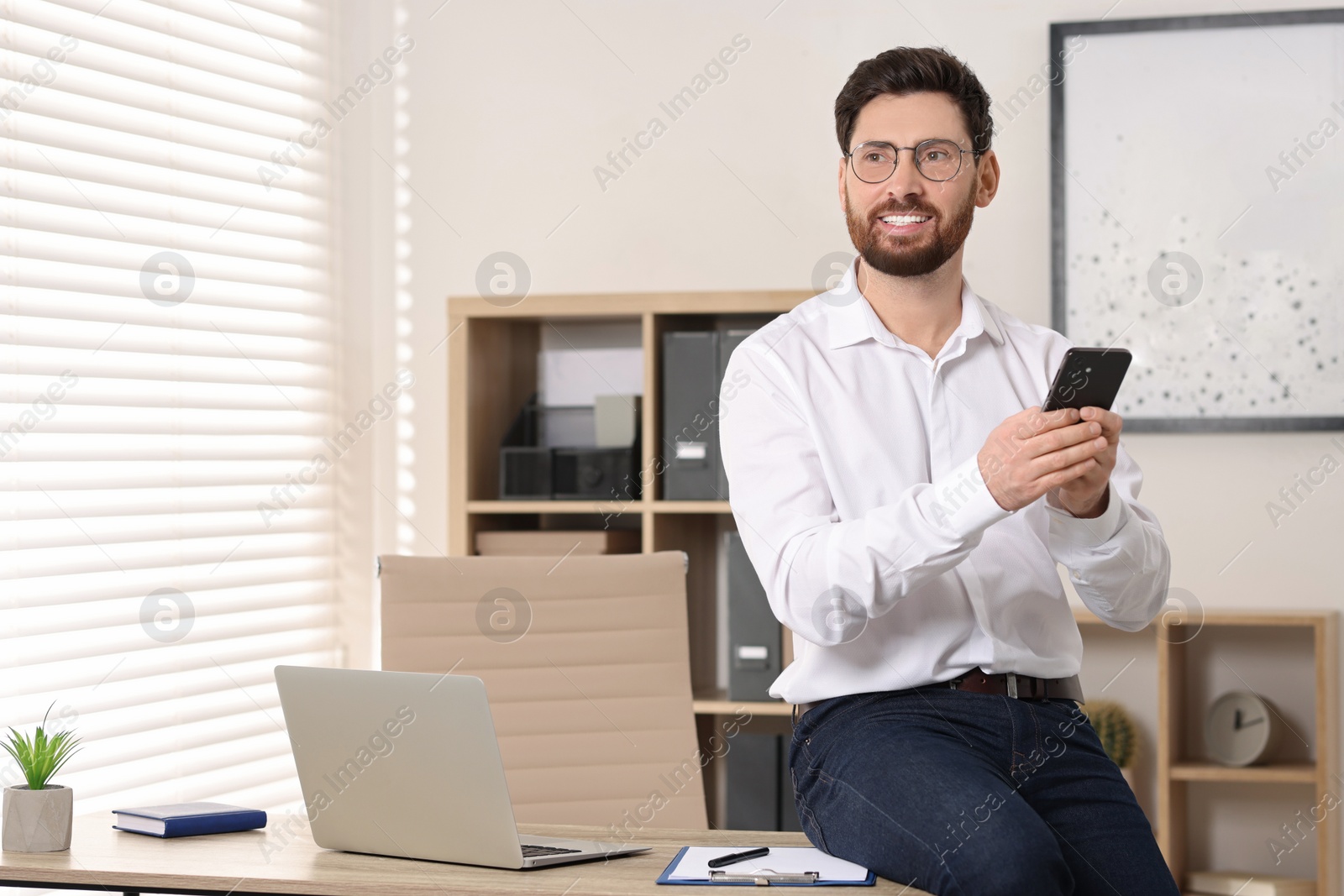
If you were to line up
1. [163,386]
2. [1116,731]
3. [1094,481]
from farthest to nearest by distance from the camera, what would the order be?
[1116,731], [163,386], [1094,481]

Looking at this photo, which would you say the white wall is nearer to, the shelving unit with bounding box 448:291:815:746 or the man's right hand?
the shelving unit with bounding box 448:291:815:746

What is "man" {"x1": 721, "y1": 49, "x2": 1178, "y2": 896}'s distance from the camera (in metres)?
1.49

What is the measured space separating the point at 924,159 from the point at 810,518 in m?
0.56

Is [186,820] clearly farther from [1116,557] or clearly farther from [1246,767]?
[1246,767]

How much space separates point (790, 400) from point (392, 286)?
210 cm

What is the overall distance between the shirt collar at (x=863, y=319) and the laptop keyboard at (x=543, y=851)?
783 mm

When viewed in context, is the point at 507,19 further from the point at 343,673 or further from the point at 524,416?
the point at 343,673

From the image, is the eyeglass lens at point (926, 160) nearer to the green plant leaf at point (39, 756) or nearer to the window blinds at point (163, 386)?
the green plant leaf at point (39, 756)

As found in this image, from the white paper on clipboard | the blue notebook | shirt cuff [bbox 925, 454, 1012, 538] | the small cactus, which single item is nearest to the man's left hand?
shirt cuff [bbox 925, 454, 1012, 538]

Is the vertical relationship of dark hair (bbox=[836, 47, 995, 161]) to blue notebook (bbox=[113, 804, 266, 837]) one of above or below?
above

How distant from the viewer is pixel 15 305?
2492 millimetres

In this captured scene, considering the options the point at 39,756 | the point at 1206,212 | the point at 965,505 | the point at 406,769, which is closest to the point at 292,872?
the point at 406,769

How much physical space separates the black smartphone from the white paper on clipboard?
560 mm

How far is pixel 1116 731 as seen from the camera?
9.89ft
